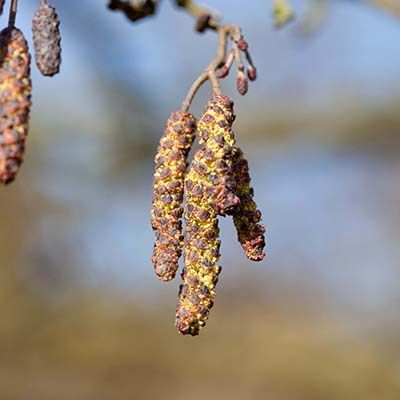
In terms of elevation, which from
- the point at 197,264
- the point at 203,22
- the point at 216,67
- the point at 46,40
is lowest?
the point at 197,264

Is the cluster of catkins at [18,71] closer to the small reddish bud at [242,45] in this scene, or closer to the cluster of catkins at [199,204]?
the cluster of catkins at [199,204]

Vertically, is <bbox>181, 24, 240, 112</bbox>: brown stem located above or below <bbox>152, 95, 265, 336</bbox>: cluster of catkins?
above

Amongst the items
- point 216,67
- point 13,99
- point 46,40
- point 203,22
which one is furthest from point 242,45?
point 13,99

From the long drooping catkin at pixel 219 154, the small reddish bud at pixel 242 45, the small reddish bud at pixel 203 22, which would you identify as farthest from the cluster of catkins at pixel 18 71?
the small reddish bud at pixel 203 22

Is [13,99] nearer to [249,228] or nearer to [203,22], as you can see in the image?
[249,228]

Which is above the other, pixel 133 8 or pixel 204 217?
pixel 133 8

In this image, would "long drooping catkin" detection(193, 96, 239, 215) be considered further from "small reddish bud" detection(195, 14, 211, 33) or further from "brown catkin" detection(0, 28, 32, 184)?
"small reddish bud" detection(195, 14, 211, 33)

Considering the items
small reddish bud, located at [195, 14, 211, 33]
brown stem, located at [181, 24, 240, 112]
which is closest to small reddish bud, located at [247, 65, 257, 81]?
brown stem, located at [181, 24, 240, 112]
